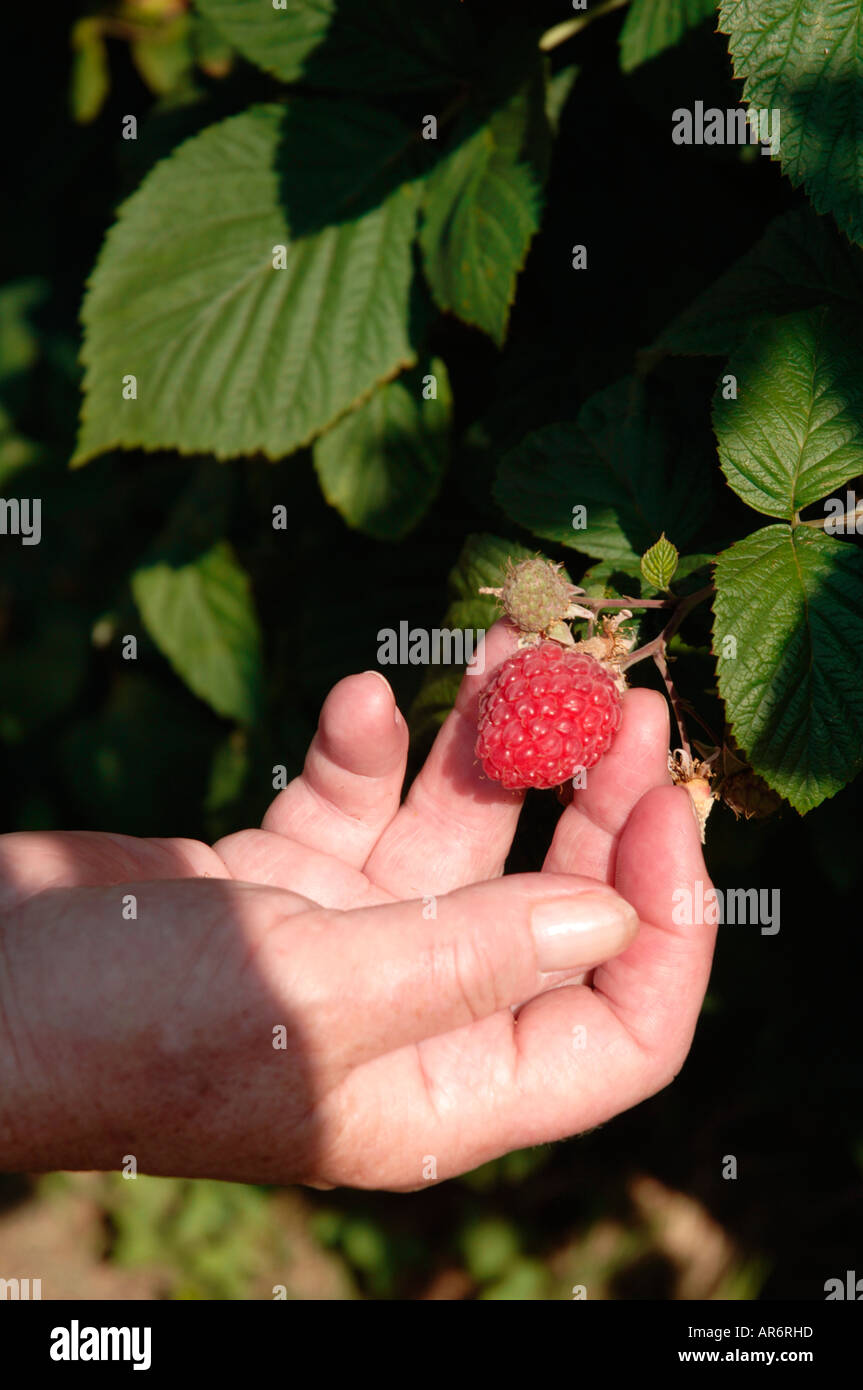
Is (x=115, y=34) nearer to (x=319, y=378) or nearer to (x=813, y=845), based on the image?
(x=319, y=378)

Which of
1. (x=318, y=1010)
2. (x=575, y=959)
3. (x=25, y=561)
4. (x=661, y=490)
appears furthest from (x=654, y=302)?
(x=25, y=561)

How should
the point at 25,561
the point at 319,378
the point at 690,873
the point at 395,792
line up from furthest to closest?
the point at 25,561 → the point at 319,378 → the point at 395,792 → the point at 690,873

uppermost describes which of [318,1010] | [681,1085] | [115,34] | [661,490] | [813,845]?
[115,34]

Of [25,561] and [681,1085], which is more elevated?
Result: [25,561]

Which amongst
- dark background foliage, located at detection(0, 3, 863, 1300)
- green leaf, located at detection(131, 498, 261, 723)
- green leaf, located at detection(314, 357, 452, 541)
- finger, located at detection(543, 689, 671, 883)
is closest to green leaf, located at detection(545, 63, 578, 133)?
dark background foliage, located at detection(0, 3, 863, 1300)

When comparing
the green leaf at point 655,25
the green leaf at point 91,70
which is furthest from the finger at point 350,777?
the green leaf at point 91,70

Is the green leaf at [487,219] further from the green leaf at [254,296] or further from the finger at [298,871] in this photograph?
the finger at [298,871]

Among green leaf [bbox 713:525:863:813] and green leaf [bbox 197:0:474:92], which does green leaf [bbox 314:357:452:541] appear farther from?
green leaf [bbox 713:525:863:813]
